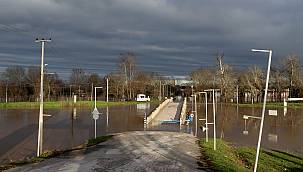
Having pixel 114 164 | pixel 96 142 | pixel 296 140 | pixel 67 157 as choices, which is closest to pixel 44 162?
pixel 67 157

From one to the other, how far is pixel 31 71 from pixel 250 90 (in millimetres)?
49647

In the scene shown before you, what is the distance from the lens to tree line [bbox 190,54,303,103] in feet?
265

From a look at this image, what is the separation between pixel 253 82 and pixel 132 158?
7383 centimetres

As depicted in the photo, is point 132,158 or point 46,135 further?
point 46,135

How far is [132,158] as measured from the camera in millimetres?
18375

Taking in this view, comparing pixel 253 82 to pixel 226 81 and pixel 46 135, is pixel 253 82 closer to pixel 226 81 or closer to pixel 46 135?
pixel 226 81

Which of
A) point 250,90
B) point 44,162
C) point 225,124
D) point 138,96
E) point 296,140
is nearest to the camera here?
point 44,162

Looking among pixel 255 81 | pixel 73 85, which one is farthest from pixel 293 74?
pixel 73 85

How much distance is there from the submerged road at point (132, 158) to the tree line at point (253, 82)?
5979cm

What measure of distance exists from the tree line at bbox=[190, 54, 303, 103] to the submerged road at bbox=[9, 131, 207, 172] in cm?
5979

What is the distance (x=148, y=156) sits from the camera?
18.9 m

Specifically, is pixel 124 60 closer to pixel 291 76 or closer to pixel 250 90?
pixel 250 90

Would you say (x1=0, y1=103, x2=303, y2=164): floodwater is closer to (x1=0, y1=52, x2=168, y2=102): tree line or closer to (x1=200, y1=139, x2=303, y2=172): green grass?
(x1=200, y1=139, x2=303, y2=172): green grass

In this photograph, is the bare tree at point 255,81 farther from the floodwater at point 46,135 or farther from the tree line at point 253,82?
the floodwater at point 46,135
